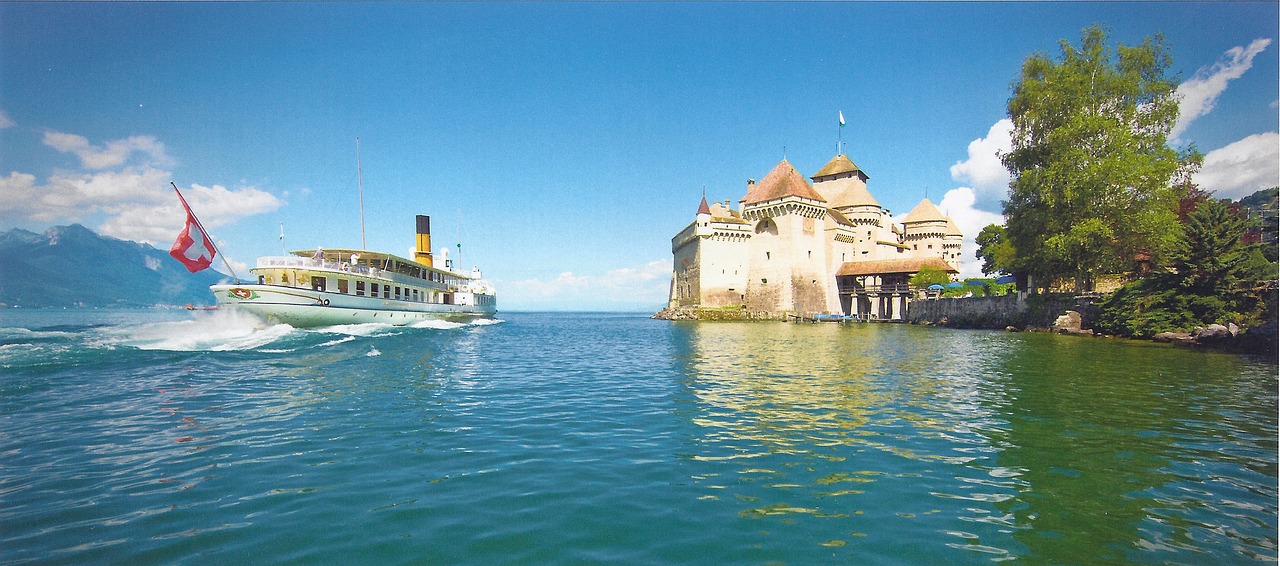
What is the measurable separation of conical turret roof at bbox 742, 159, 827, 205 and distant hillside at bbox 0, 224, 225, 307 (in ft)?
361

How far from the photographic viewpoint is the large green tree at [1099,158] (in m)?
27.3

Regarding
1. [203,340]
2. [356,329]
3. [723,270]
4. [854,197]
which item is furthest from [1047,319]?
[203,340]

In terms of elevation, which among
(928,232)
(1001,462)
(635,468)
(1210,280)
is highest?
(928,232)

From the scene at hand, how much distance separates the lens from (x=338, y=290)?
30.6 meters

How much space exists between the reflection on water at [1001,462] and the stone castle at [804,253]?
4607 cm

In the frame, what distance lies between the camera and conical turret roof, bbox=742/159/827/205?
195 feet

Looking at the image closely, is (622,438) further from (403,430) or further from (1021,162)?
(1021,162)

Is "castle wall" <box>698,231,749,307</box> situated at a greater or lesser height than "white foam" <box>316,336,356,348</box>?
greater

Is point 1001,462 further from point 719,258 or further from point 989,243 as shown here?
point 989,243

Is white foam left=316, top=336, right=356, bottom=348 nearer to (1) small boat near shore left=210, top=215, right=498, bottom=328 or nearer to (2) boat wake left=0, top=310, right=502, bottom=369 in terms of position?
(2) boat wake left=0, top=310, right=502, bottom=369

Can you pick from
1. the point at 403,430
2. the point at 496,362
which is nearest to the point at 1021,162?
the point at 496,362

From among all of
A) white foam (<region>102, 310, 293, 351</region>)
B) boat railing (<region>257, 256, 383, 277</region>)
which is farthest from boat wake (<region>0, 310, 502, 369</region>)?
boat railing (<region>257, 256, 383, 277</region>)

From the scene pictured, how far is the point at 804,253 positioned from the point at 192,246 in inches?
2149

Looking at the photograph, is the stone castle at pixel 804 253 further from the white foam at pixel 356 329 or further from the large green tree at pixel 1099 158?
the white foam at pixel 356 329
